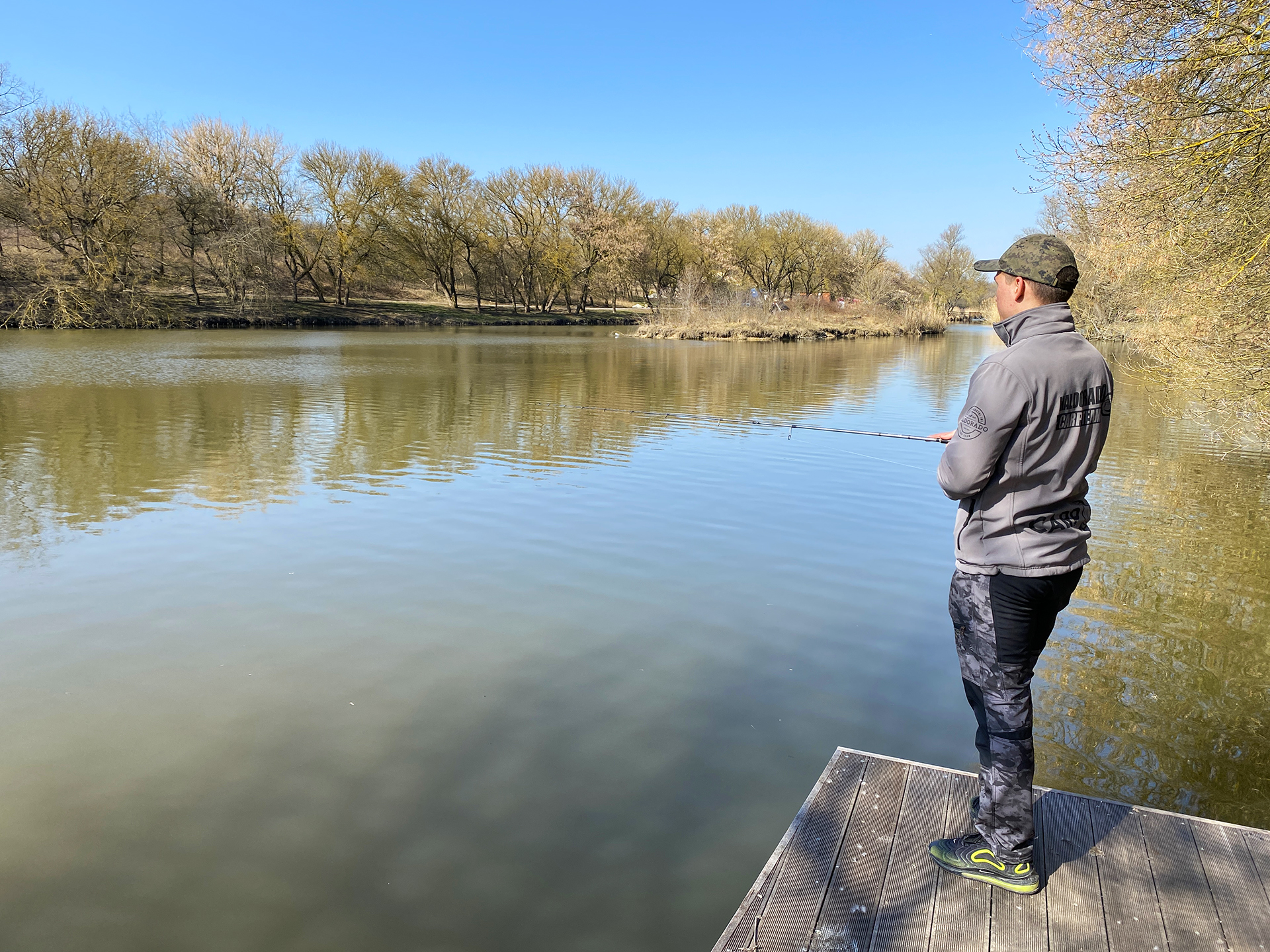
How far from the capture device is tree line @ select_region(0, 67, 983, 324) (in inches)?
1438

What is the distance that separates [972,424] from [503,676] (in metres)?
3.13

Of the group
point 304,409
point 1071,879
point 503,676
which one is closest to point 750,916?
point 1071,879

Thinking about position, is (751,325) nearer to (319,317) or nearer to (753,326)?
(753,326)

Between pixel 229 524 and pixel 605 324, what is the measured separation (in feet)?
180

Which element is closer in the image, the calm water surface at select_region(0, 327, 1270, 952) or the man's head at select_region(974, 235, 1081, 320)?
the man's head at select_region(974, 235, 1081, 320)

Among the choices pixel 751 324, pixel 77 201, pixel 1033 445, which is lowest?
pixel 1033 445

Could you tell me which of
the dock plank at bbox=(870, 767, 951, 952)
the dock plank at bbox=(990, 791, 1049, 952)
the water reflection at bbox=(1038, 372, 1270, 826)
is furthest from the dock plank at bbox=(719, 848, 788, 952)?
the water reflection at bbox=(1038, 372, 1270, 826)

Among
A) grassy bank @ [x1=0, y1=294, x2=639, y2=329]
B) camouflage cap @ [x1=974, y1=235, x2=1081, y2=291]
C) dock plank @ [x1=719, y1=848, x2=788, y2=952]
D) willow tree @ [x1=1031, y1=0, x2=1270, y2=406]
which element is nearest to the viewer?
dock plank @ [x1=719, y1=848, x2=788, y2=952]

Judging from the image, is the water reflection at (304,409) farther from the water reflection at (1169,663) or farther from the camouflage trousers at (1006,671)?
the camouflage trousers at (1006,671)

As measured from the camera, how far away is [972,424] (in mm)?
2535

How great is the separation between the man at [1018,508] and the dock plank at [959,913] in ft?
0.16

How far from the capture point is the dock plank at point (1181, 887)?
237 cm

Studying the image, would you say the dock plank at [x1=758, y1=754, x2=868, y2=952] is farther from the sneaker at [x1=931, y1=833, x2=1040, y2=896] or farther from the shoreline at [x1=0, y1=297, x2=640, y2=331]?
the shoreline at [x1=0, y1=297, x2=640, y2=331]

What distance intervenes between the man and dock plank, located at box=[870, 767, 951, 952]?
0.32ft
